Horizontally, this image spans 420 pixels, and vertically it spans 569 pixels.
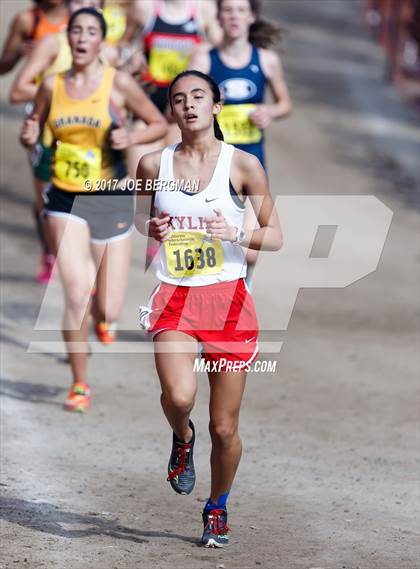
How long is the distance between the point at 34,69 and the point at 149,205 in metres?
3.59

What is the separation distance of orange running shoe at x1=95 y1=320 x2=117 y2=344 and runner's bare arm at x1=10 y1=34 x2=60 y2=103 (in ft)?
5.38

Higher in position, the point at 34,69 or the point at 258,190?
the point at 258,190

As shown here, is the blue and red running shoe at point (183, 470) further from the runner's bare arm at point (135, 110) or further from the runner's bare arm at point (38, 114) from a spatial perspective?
the runner's bare arm at point (38, 114)

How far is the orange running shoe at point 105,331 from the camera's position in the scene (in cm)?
984

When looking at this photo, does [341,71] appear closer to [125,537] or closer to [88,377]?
[88,377]

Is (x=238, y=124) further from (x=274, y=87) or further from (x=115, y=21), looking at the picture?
(x=115, y=21)

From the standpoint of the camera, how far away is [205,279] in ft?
21.4

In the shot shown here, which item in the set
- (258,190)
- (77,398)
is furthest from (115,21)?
(258,190)

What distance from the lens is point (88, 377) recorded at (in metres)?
9.95

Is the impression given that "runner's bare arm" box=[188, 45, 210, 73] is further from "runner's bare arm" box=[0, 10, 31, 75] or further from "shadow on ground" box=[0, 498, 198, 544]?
"shadow on ground" box=[0, 498, 198, 544]

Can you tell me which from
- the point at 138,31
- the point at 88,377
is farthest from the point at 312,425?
the point at 138,31

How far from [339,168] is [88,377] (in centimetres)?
874

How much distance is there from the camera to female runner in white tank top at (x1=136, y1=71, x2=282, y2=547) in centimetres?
641

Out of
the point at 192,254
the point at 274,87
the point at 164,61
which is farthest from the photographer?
the point at 164,61
